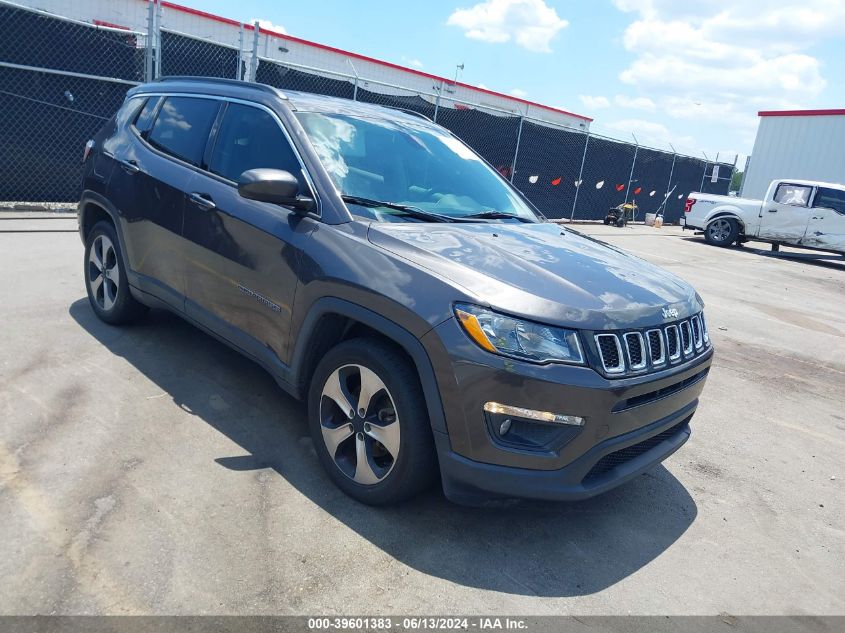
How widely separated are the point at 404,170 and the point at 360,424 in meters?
1.55

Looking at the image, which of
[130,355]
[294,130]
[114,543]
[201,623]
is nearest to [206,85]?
[294,130]

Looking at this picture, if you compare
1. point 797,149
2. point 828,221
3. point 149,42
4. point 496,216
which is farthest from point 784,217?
point 496,216

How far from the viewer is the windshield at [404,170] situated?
338cm

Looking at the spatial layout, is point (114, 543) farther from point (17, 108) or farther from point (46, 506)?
point (17, 108)

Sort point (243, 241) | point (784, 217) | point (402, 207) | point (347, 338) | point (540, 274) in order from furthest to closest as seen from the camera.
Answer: point (784, 217) < point (243, 241) < point (402, 207) < point (347, 338) < point (540, 274)

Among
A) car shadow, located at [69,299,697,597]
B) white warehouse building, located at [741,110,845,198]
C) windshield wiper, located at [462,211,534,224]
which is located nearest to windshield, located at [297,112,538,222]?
windshield wiper, located at [462,211,534,224]

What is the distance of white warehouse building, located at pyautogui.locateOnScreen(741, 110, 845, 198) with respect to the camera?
86.8 feet

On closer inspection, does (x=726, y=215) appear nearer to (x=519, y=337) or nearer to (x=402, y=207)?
(x=402, y=207)

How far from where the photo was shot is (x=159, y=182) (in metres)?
4.17

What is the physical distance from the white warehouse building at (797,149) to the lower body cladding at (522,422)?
96.9ft

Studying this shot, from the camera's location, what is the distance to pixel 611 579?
2.68 m

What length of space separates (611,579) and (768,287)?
10.2 metres

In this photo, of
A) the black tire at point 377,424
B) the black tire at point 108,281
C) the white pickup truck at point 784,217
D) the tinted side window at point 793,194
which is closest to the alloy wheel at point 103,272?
the black tire at point 108,281

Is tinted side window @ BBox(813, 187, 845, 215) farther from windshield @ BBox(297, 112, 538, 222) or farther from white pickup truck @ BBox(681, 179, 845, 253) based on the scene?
windshield @ BBox(297, 112, 538, 222)
